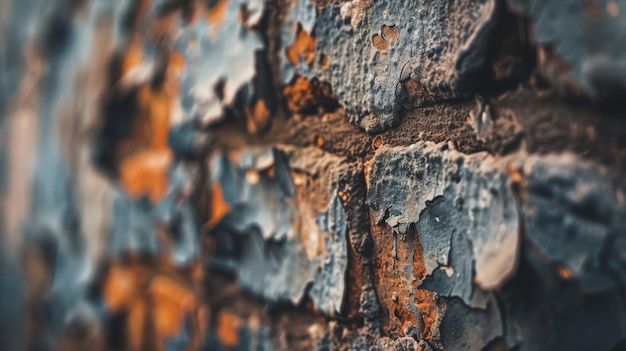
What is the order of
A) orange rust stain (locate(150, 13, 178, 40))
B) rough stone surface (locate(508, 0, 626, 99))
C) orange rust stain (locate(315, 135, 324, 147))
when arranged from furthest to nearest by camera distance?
orange rust stain (locate(150, 13, 178, 40)), orange rust stain (locate(315, 135, 324, 147)), rough stone surface (locate(508, 0, 626, 99))

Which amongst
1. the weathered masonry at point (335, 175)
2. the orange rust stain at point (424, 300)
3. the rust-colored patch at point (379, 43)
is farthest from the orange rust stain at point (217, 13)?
the orange rust stain at point (424, 300)

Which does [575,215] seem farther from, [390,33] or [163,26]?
[163,26]

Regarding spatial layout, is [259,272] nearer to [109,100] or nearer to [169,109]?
[169,109]

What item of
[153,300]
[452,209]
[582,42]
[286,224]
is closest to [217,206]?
[286,224]

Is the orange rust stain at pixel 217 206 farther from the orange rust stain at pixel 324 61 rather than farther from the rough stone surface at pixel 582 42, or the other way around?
the rough stone surface at pixel 582 42

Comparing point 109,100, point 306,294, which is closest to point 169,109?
point 109,100

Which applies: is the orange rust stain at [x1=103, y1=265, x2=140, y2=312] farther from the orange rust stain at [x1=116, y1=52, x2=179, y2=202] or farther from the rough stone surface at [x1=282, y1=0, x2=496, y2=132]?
the rough stone surface at [x1=282, y1=0, x2=496, y2=132]

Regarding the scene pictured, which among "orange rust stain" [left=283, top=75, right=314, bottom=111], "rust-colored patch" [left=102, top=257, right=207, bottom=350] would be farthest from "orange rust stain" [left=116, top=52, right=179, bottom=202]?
"orange rust stain" [left=283, top=75, right=314, bottom=111]
